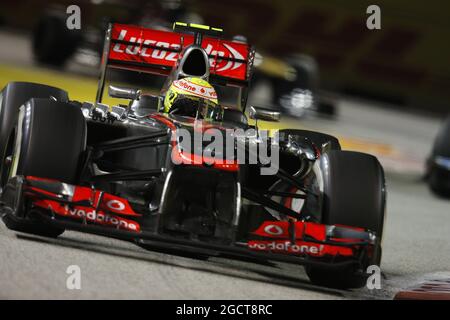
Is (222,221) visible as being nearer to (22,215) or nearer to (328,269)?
(328,269)

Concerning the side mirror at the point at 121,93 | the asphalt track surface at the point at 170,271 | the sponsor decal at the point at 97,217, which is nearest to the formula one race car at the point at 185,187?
the sponsor decal at the point at 97,217

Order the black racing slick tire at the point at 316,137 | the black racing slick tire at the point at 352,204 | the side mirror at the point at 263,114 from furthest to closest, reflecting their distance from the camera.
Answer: the black racing slick tire at the point at 316,137 → the side mirror at the point at 263,114 → the black racing slick tire at the point at 352,204

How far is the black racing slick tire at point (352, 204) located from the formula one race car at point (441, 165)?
23.2 feet

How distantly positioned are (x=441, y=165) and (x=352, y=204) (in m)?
7.33

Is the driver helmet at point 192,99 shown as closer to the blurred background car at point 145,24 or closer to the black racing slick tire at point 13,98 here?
the black racing slick tire at point 13,98

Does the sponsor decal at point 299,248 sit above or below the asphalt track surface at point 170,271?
above

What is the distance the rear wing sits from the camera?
938 centimetres

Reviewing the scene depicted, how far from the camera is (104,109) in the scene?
8016mm

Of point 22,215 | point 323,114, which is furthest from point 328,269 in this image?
point 323,114

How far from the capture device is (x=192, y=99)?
8320 millimetres

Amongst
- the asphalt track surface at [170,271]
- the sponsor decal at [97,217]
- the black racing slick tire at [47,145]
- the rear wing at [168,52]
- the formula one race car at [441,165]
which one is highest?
the rear wing at [168,52]

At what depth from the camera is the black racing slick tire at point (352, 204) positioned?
702cm

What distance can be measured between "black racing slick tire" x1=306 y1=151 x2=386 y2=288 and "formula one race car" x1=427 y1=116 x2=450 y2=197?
7.07m
